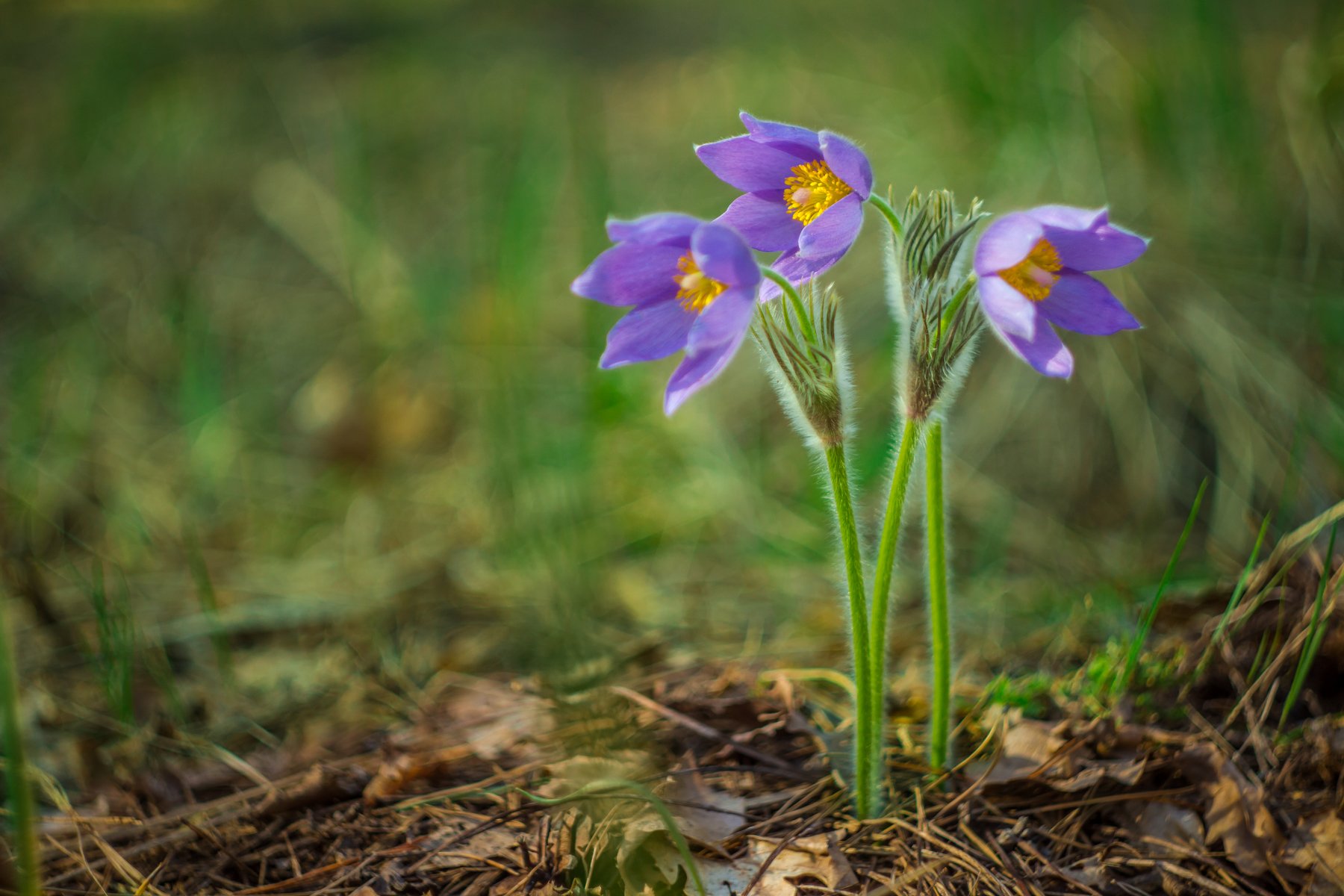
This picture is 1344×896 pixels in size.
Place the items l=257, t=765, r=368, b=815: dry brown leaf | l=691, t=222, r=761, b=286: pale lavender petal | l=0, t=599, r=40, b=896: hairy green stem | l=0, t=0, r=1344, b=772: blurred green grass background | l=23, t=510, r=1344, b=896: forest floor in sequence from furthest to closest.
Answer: l=0, t=0, r=1344, b=772: blurred green grass background < l=257, t=765, r=368, b=815: dry brown leaf < l=23, t=510, r=1344, b=896: forest floor < l=691, t=222, r=761, b=286: pale lavender petal < l=0, t=599, r=40, b=896: hairy green stem

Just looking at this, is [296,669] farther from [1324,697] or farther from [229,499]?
[1324,697]

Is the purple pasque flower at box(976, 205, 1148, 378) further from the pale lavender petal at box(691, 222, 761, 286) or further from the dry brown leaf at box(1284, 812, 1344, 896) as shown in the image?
the dry brown leaf at box(1284, 812, 1344, 896)

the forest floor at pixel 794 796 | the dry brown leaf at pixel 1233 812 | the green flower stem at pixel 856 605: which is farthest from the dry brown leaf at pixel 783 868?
the dry brown leaf at pixel 1233 812

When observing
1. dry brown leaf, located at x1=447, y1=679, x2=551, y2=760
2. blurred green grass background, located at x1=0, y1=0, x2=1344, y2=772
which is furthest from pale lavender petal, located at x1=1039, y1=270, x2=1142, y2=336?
dry brown leaf, located at x1=447, y1=679, x2=551, y2=760

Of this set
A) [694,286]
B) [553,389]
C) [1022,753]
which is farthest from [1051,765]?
[553,389]

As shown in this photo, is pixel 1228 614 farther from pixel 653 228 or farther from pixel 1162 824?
pixel 653 228

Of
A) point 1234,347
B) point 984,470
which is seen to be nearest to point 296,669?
point 984,470
